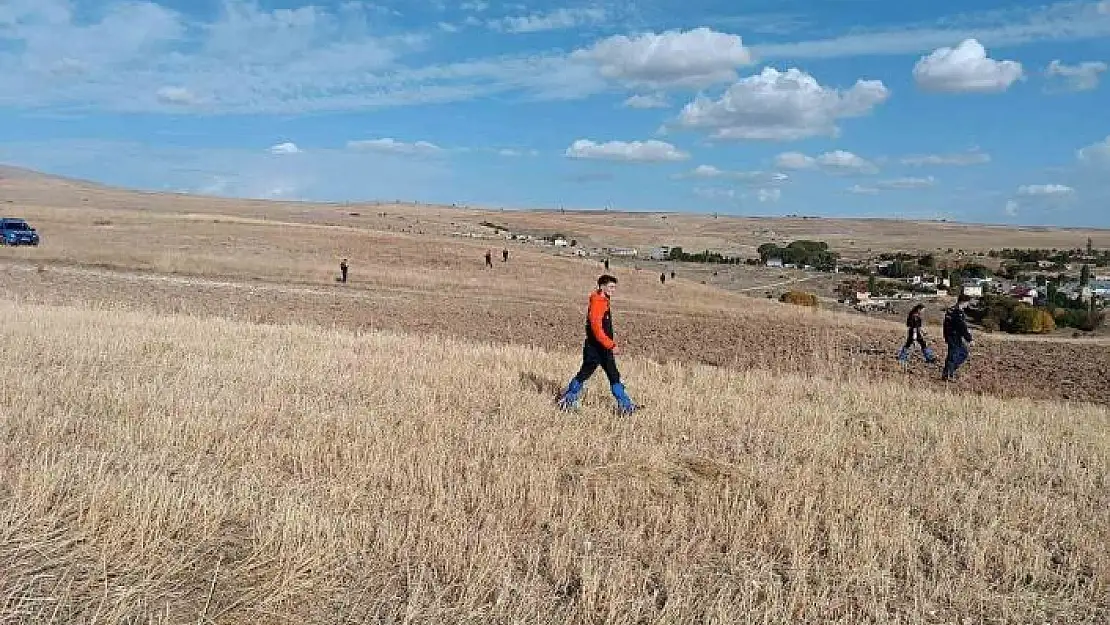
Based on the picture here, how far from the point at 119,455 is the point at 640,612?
4.33 meters

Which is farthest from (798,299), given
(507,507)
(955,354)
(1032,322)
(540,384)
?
(507,507)

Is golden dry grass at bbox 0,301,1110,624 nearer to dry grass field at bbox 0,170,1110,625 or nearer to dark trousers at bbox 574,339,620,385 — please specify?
dry grass field at bbox 0,170,1110,625

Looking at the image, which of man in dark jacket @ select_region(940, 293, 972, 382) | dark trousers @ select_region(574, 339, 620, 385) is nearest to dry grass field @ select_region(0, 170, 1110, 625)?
dark trousers @ select_region(574, 339, 620, 385)

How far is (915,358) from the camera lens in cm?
2269

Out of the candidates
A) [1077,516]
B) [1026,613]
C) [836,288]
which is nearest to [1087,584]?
[1026,613]

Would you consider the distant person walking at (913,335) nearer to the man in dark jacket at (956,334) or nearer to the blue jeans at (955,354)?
the man in dark jacket at (956,334)

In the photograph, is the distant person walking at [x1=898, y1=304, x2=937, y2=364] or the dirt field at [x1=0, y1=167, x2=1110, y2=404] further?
the dirt field at [x1=0, y1=167, x2=1110, y2=404]

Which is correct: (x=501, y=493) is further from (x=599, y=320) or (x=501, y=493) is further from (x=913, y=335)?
(x=913, y=335)

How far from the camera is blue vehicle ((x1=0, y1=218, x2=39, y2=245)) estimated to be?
4294 cm

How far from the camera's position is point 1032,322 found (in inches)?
1467

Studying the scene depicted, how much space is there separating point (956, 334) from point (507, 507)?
15.2m

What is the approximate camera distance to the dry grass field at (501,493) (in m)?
4.53

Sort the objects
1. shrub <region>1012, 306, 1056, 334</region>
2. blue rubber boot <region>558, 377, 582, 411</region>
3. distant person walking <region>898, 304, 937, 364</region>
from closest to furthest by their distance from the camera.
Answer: blue rubber boot <region>558, 377, 582, 411</region>, distant person walking <region>898, 304, 937, 364</region>, shrub <region>1012, 306, 1056, 334</region>

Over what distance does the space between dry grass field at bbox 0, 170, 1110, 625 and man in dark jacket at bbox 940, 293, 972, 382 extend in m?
5.34
